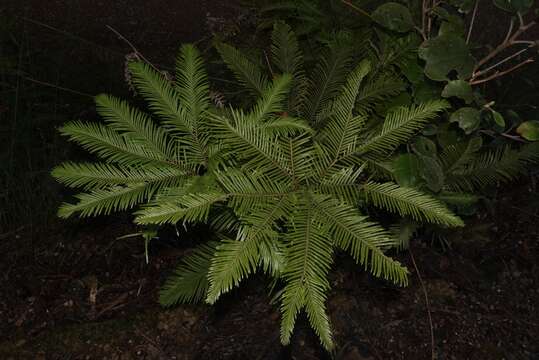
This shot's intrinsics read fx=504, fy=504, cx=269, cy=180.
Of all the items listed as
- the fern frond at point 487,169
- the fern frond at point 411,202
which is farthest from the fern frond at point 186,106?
the fern frond at point 487,169

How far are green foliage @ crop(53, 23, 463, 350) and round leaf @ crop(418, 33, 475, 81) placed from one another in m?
0.25

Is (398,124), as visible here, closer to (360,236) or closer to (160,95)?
(360,236)

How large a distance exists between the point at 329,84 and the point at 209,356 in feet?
3.99

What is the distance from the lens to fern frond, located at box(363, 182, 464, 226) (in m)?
1.43

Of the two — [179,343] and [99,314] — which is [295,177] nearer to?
[179,343]

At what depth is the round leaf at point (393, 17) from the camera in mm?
1902

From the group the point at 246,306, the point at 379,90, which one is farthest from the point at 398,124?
the point at 246,306

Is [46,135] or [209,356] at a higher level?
[46,135]

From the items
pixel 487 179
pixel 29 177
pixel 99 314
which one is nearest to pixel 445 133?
pixel 487 179

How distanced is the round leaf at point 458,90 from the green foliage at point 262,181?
21 centimetres

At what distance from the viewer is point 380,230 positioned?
141 cm

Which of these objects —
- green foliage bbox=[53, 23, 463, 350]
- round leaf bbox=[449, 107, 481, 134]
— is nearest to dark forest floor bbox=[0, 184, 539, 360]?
green foliage bbox=[53, 23, 463, 350]

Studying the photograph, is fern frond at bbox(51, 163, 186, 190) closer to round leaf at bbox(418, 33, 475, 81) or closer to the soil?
the soil

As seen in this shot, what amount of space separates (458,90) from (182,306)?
1469 millimetres
